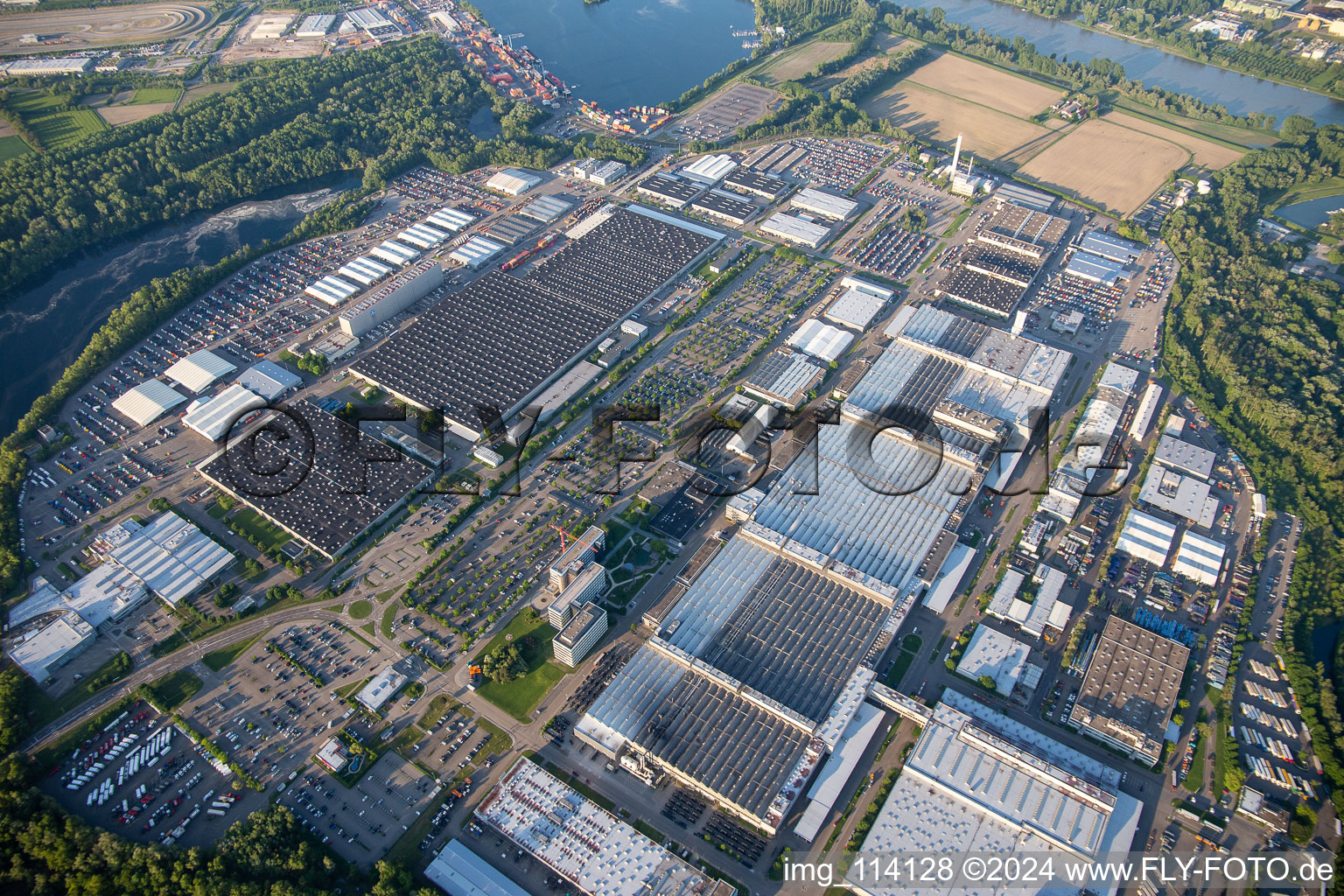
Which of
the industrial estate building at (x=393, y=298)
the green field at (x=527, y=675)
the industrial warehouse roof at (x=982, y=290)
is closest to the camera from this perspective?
the green field at (x=527, y=675)

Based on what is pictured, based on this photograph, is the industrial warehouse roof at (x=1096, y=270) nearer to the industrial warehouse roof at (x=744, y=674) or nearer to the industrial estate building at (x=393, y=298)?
the industrial warehouse roof at (x=744, y=674)

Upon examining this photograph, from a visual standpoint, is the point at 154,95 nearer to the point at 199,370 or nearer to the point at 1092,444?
the point at 199,370

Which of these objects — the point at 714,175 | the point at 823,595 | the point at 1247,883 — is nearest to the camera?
the point at 1247,883

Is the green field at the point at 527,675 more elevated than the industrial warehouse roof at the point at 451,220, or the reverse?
the industrial warehouse roof at the point at 451,220

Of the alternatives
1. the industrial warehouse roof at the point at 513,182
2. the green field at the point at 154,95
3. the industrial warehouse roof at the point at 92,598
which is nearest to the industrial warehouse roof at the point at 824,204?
the industrial warehouse roof at the point at 513,182

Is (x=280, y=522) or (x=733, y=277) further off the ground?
(x=733, y=277)

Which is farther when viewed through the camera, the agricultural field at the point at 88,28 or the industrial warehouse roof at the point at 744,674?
the agricultural field at the point at 88,28

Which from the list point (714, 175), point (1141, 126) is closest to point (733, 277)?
point (714, 175)

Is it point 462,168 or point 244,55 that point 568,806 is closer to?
point 462,168
